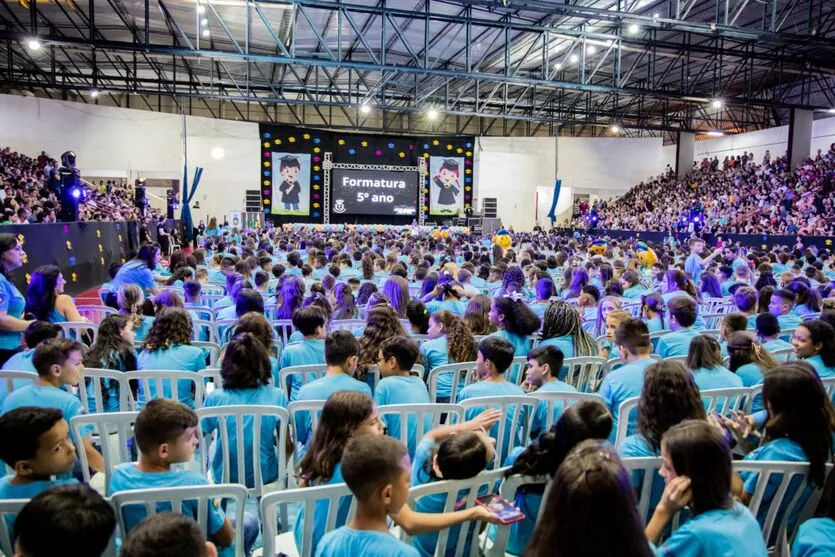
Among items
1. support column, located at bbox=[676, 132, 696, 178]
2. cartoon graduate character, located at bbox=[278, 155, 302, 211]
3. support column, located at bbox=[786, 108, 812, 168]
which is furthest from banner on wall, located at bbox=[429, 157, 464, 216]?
support column, located at bbox=[786, 108, 812, 168]

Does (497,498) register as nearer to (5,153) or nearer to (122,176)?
(5,153)

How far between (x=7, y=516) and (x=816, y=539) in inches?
96.9

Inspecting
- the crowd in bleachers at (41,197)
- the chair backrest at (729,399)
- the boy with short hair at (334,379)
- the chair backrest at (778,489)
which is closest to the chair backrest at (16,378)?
the boy with short hair at (334,379)

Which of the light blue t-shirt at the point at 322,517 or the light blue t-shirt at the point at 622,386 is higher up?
the light blue t-shirt at the point at 622,386

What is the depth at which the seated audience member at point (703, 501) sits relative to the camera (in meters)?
1.73

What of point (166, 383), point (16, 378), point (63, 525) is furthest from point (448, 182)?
point (63, 525)

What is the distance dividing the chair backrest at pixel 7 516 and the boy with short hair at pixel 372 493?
89 centimetres

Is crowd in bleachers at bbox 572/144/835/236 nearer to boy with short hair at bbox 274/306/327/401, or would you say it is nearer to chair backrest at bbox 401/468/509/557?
boy with short hair at bbox 274/306/327/401

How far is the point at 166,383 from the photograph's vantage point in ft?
12.1

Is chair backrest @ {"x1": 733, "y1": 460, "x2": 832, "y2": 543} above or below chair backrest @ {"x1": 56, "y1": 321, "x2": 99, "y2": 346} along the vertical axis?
below

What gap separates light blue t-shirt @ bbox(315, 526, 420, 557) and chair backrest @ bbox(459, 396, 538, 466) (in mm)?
1174

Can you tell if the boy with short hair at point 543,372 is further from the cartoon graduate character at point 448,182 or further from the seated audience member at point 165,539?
the cartoon graduate character at point 448,182

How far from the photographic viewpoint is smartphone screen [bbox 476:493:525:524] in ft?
6.12

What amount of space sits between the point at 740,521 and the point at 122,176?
2537 centimetres
